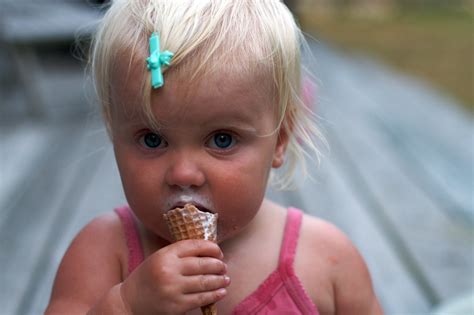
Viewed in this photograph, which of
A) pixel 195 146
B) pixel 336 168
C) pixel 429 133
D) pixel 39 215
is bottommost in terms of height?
pixel 195 146

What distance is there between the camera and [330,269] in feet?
4.86

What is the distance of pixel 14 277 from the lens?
7.30 feet

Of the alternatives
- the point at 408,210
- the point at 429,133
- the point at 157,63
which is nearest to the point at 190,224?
the point at 157,63

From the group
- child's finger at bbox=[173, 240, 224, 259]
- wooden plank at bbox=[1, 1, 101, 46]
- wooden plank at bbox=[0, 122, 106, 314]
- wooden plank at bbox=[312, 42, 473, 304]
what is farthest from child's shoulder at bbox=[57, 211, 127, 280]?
wooden plank at bbox=[1, 1, 101, 46]

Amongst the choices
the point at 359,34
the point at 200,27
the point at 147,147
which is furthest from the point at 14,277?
the point at 359,34

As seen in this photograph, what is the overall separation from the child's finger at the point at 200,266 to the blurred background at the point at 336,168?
758mm

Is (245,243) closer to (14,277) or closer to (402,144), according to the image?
(14,277)

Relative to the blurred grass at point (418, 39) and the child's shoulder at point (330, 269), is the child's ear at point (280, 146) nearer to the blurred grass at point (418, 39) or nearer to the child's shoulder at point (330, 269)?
the child's shoulder at point (330, 269)

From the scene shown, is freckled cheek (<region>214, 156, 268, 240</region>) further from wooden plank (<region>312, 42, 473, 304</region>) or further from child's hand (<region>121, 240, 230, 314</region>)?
wooden plank (<region>312, 42, 473, 304</region>)

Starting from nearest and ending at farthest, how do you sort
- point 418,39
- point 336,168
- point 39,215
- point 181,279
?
point 181,279, point 39,215, point 336,168, point 418,39

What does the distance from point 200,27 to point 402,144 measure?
2.98 metres

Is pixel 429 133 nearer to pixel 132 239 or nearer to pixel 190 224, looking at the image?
pixel 132 239

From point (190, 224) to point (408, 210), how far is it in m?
1.97

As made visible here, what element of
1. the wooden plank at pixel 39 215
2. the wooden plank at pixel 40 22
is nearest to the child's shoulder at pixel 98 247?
the wooden plank at pixel 39 215
